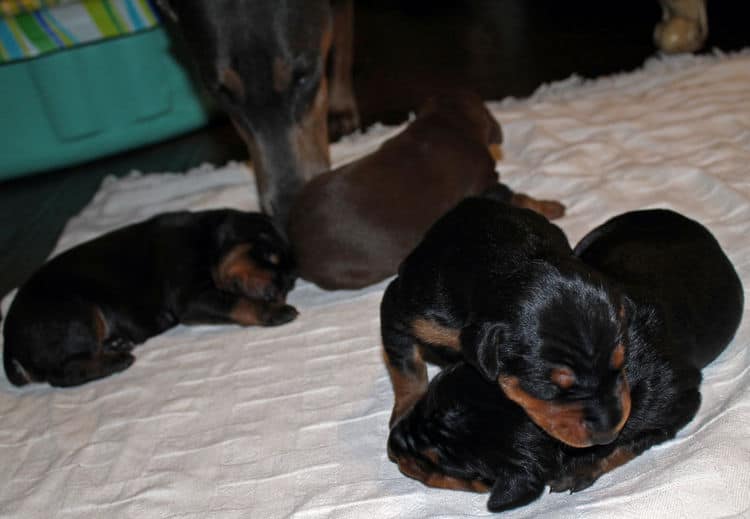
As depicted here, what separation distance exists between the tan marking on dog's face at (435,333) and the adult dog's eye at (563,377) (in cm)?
29

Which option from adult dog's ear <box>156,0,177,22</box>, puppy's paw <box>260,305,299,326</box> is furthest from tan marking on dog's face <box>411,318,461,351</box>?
adult dog's ear <box>156,0,177,22</box>

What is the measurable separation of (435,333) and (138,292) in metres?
1.21

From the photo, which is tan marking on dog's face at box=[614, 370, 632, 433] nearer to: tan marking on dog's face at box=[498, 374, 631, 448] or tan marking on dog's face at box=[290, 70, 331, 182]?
tan marking on dog's face at box=[498, 374, 631, 448]

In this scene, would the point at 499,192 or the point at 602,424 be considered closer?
the point at 602,424

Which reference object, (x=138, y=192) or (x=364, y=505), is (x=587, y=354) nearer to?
(x=364, y=505)

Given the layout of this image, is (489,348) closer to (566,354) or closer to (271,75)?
(566,354)

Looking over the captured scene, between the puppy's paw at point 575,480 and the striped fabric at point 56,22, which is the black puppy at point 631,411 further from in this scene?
the striped fabric at point 56,22

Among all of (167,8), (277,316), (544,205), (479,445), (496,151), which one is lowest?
(496,151)

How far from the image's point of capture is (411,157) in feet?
9.24

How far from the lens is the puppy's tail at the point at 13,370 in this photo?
2.66 m

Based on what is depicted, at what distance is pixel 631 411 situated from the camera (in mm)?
1830

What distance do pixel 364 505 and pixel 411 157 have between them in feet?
4.04

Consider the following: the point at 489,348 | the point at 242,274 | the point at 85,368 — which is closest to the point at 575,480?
the point at 489,348

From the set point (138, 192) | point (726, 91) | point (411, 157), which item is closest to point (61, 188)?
point (138, 192)
